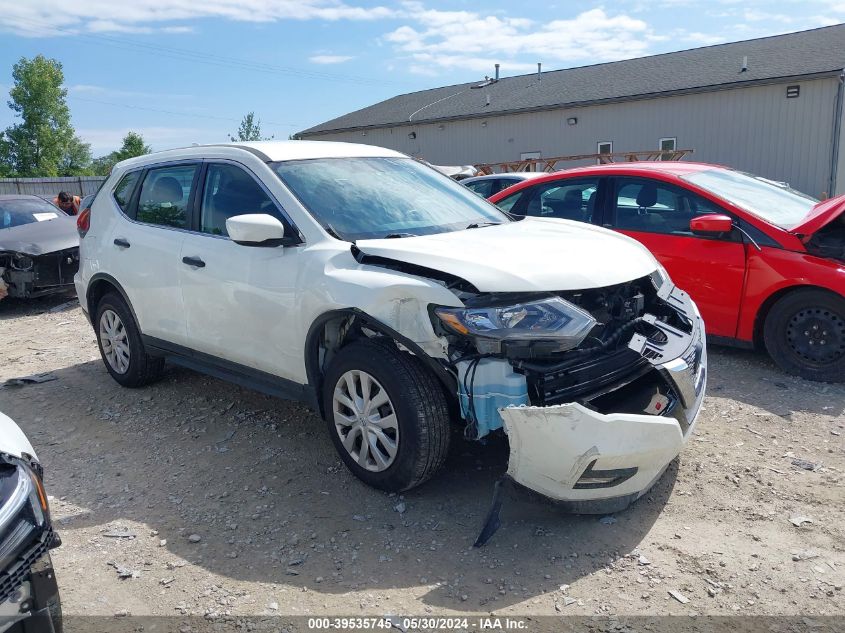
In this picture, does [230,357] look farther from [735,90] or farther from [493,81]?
[493,81]

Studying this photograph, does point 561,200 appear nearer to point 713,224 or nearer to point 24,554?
point 713,224

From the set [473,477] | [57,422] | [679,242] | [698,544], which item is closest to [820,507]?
[698,544]

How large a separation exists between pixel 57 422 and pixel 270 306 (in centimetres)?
228

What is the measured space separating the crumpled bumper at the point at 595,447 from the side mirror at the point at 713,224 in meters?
2.44

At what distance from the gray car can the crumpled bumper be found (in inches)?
318

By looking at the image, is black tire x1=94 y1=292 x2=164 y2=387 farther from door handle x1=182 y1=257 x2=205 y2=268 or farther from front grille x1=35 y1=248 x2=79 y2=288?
front grille x1=35 y1=248 x2=79 y2=288

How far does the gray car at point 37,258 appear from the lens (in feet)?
29.7

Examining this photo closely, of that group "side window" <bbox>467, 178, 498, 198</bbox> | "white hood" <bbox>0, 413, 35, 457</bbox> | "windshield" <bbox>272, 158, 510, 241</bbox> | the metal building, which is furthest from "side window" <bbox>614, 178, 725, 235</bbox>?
the metal building

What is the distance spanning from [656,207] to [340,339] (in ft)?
11.3

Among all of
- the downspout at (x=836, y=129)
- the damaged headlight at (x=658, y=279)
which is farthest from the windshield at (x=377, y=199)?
the downspout at (x=836, y=129)

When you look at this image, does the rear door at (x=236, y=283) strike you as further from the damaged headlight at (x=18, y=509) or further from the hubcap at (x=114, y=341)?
the damaged headlight at (x=18, y=509)

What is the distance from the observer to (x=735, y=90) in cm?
1956

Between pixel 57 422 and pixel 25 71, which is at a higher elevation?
pixel 25 71

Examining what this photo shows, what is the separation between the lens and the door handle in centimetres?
443
